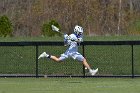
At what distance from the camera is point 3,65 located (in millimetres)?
24984

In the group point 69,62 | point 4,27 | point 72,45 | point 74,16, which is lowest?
point 69,62

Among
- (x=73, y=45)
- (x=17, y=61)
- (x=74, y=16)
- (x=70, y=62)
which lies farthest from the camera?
(x=74, y=16)

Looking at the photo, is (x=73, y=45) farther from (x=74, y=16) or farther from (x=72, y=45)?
(x=74, y=16)

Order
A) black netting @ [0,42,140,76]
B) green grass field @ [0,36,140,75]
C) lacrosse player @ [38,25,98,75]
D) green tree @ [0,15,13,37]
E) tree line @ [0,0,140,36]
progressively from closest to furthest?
lacrosse player @ [38,25,98,75]
black netting @ [0,42,140,76]
green grass field @ [0,36,140,75]
green tree @ [0,15,13,37]
tree line @ [0,0,140,36]

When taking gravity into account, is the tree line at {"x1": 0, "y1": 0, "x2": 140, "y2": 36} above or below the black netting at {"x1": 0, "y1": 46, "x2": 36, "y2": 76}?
above

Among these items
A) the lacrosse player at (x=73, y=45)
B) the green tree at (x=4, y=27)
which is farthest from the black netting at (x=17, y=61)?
the green tree at (x=4, y=27)

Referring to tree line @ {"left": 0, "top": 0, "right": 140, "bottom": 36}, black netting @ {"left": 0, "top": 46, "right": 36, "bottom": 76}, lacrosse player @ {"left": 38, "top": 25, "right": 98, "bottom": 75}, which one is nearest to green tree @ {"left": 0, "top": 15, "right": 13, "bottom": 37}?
tree line @ {"left": 0, "top": 0, "right": 140, "bottom": 36}

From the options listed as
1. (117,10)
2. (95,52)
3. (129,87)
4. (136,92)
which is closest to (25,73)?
(95,52)

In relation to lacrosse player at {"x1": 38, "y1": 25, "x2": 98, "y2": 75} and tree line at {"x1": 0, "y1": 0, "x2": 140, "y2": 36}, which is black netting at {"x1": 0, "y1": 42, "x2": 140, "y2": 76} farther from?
tree line at {"x1": 0, "y1": 0, "x2": 140, "y2": 36}

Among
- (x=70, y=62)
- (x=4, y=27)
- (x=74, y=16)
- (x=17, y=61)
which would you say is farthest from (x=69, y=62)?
(x=74, y=16)

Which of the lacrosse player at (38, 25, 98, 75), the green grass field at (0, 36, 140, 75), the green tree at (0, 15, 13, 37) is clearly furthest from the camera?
the green tree at (0, 15, 13, 37)

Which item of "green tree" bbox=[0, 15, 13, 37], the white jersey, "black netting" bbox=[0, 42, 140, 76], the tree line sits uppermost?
the tree line

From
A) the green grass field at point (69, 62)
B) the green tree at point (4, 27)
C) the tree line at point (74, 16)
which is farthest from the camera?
the tree line at point (74, 16)

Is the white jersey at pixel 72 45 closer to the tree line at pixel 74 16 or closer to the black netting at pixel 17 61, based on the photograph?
the black netting at pixel 17 61
